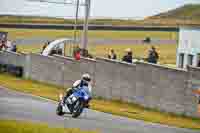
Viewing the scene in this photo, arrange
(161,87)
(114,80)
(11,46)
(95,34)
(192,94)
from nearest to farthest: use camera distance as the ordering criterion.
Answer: (192,94) → (161,87) → (114,80) → (11,46) → (95,34)

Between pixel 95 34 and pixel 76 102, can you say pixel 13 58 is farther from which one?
pixel 76 102

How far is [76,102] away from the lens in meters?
20.7

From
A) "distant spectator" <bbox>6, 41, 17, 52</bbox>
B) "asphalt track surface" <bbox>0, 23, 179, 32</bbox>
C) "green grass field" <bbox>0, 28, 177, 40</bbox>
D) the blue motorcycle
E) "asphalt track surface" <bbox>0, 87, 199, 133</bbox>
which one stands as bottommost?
"asphalt track surface" <bbox>0, 87, 199, 133</bbox>

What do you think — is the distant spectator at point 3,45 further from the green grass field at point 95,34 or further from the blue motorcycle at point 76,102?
the blue motorcycle at point 76,102

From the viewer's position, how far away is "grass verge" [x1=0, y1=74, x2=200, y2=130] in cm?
2223

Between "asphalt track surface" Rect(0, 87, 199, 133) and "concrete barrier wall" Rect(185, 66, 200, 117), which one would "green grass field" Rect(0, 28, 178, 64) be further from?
"asphalt track surface" Rect(0, 87, 199, 133)

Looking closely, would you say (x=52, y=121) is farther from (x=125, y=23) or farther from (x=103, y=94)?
(x=125, y=23)

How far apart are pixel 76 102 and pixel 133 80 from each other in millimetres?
8013

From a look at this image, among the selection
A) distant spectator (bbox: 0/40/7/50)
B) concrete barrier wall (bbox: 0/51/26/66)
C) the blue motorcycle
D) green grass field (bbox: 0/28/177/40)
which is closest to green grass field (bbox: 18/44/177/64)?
green grass field (bbox: 0/28/177/40)

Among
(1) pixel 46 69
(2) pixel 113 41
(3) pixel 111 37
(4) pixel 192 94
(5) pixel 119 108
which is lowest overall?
(5) pixel 119 108

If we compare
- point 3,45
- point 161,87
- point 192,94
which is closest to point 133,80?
point 161,87

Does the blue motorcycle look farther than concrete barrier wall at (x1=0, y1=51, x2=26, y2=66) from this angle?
No

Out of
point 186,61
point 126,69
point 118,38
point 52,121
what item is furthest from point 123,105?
point 118,38

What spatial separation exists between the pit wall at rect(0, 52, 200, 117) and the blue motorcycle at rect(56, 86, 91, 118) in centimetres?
468
